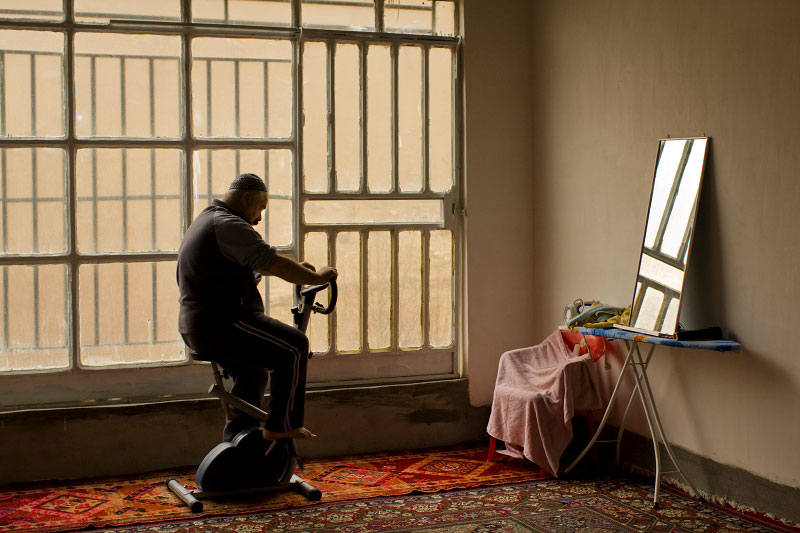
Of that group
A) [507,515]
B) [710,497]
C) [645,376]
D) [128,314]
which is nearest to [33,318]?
[128,314]

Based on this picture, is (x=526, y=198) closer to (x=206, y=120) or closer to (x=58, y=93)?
(x=206, y=120)

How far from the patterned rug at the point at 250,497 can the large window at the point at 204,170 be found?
0.54m

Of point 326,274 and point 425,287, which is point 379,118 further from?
point 326,274

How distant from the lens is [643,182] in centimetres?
478

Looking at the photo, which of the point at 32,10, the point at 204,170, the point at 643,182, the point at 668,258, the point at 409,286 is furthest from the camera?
the point at 409,286

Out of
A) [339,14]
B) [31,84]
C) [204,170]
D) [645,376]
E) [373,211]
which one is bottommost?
[645,376]

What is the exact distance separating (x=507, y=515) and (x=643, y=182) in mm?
1894

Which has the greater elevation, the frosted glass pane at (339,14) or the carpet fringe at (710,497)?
the frosted glass pane at (339,14)

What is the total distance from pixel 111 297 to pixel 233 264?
1.24 metres

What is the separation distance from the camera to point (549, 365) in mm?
5289

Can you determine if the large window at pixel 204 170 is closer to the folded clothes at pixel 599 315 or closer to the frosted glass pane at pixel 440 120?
the frosted glass pane at pixel 440 120

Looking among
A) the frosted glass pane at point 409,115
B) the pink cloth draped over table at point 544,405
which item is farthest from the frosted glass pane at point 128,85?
the pink cloth draped over table at point 544,405

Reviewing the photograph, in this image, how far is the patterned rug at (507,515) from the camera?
408 cm

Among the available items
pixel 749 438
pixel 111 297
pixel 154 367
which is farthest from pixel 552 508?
pixel 111 297
